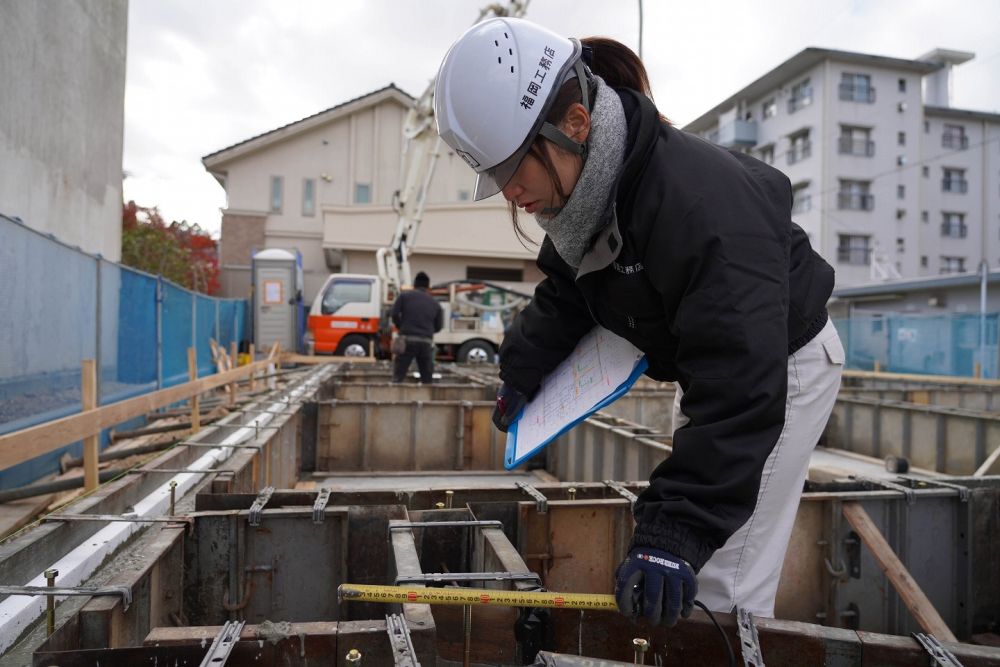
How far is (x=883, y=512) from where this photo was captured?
3.61 m

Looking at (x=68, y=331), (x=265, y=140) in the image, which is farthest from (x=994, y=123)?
(x=68, y=331)

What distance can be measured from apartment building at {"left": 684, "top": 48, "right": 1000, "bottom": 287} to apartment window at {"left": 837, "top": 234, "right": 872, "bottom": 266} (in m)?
0.06

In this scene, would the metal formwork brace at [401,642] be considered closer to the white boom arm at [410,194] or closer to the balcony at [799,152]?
the white boom arm at [410,194]

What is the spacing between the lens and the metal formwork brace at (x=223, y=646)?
5.13 feet

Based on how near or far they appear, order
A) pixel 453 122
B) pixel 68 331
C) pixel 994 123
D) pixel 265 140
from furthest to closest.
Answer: pixel 994 123
pixel 265 140
pixel 68 331
pixel 453 122

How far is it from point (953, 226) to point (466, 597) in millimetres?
47300

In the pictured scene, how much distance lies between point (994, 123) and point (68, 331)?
51.3 meters

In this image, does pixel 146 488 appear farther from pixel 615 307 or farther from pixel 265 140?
pixel 265 140

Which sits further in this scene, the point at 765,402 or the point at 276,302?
the point at 276,302

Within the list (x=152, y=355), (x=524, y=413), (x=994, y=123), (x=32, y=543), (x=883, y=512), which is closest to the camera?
(x=524, y=413)

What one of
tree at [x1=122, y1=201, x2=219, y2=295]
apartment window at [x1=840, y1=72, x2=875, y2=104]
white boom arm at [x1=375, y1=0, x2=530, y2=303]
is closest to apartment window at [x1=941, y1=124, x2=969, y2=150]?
apartment window at [x1=840, y1=72, x2=875, y2=104]

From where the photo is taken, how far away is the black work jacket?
1446mm

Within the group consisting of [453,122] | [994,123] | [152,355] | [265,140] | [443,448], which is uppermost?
[994,123]

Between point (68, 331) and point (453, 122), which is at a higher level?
point (453, 122)
